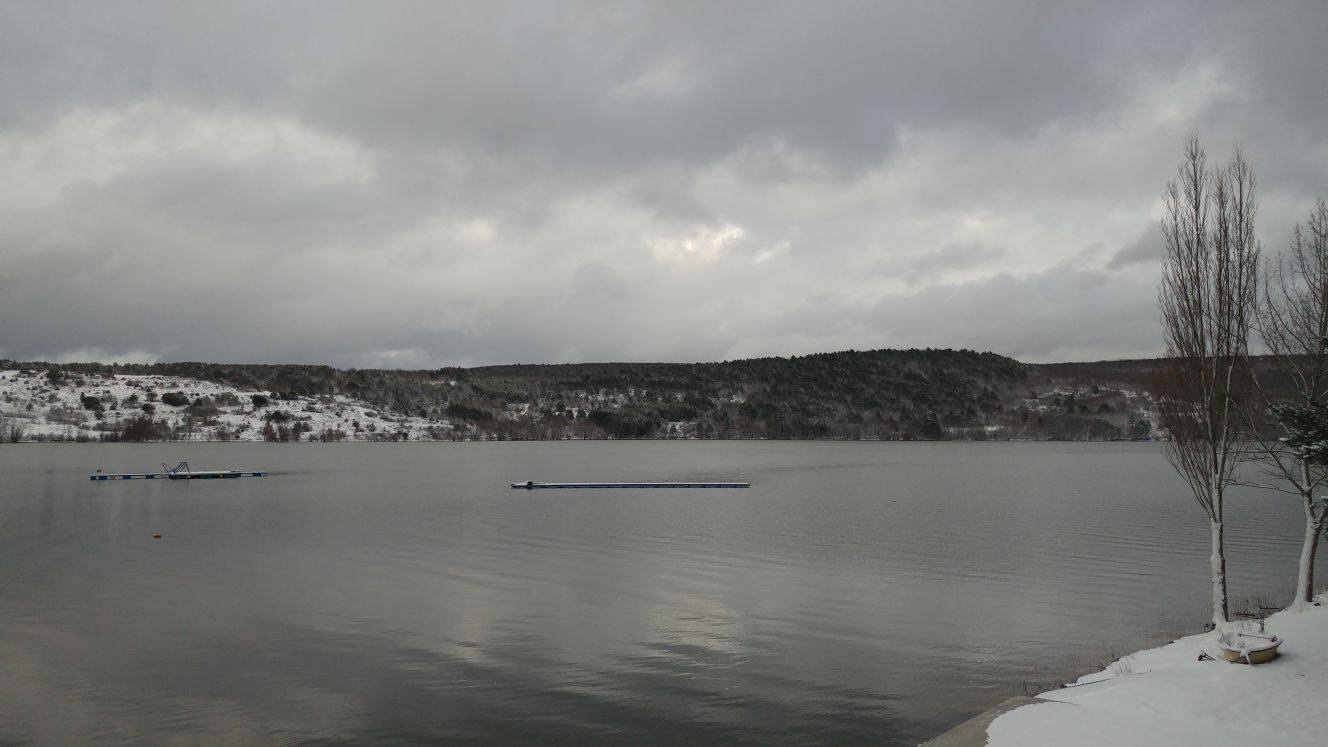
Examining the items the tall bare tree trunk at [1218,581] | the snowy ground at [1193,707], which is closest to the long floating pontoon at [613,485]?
the tall bare tree trunk at [1218,581]

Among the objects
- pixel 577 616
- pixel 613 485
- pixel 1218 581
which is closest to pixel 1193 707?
pixel 1218 581

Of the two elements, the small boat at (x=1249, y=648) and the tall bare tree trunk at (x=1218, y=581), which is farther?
the tall bare tree trunk at (x=1218, y=581)

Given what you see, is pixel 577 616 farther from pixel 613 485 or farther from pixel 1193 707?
pixel 613 485

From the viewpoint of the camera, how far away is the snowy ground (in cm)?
1048

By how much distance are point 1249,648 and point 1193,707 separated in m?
2.52

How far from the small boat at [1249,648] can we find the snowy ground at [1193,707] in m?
0.13

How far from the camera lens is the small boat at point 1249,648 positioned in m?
12.9

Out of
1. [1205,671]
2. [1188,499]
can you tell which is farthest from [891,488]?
[1205,671]

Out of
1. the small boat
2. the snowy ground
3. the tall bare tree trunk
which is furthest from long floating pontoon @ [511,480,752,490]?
the small boat

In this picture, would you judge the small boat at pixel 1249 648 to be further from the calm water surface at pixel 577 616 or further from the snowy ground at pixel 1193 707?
the calm water surface at pixel 577 616

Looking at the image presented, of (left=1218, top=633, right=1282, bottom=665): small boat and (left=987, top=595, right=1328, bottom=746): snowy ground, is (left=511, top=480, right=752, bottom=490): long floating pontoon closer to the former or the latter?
(left=987, top=595, right=1328, bottom=746): snowy ground

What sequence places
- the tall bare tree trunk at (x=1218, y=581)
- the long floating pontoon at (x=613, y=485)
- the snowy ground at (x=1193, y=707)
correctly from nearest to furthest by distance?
the snowy ground at (x=1193, y=707), the tall bare tree trunk at (x=1218, y=581), the long floating pontoon at (x=613, y=485)

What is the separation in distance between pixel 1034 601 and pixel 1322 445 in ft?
40.4

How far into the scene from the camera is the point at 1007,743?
35.2 ft
